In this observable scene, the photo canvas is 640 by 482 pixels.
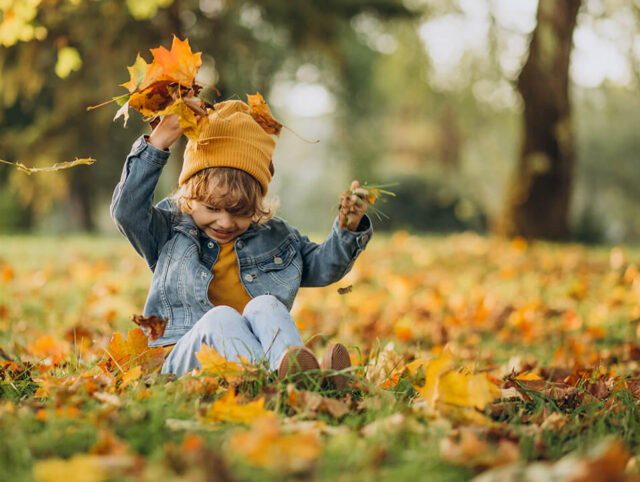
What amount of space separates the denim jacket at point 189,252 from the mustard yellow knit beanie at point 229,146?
5.0 inches

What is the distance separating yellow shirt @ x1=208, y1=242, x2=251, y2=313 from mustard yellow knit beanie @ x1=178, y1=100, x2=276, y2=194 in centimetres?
30

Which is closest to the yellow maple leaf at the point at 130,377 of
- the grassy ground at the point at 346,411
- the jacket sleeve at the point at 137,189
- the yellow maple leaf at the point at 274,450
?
the grassy ground at the point at 346,411

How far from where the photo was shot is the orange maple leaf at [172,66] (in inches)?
75.6

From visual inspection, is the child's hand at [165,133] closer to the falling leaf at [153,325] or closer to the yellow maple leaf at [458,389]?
the falling leaf at [153,325]

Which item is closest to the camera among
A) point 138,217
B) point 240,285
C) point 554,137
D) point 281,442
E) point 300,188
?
point 281,442

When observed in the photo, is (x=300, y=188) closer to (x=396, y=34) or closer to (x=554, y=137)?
(x=396, y=34)

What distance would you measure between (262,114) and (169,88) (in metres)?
0.38

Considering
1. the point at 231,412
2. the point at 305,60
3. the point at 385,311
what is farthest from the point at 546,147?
the point at 305,60

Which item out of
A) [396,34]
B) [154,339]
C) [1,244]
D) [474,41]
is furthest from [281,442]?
[396,34]

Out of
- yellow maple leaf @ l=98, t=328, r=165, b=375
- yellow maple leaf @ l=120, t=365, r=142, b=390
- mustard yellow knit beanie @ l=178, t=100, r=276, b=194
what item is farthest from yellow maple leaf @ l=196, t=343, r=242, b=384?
mustard yellow knit beanie @ l=178, t=100, r=276, b=194

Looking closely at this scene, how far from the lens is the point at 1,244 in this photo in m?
8.20

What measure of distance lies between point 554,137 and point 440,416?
808 centimetres

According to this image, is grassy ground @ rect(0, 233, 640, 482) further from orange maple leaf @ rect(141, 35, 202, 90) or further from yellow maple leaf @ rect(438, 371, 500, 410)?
orange maple leaf @ rect(141, 35, 202, 90)

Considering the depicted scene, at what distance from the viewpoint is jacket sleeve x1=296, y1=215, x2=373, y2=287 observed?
2191 millimetres
